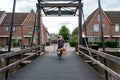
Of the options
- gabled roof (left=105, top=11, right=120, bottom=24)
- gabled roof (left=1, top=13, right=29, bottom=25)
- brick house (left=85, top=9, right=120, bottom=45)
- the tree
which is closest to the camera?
brick house (left=85, top=9, right=120, bottom=45)

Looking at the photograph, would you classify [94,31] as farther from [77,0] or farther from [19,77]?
[19,77]

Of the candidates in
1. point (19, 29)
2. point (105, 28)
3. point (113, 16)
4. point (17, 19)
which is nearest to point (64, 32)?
point (17, 19)

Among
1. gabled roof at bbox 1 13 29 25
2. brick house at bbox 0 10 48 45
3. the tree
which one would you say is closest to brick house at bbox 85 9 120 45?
brick house at bbox 0 10 48 45

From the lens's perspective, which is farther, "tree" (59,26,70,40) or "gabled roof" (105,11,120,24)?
"tree" (59,26,70,40)

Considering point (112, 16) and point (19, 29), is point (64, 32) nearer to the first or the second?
point (112, 16)

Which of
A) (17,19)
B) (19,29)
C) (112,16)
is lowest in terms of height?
(19,29)

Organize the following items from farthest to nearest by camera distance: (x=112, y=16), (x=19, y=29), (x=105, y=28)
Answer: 1. (x=112, y=16)
2. (x=19, y=29)
3. (x=105, y=28)

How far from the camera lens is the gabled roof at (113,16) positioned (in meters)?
58.2

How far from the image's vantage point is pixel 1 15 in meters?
59.8

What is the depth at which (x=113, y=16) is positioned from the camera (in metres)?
59.7

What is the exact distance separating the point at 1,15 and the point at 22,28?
5.63m

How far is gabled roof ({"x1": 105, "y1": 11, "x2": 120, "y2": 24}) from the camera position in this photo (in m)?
58.2

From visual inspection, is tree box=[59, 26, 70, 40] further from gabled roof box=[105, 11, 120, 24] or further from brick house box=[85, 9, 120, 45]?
brick house box=[85, 9, 120, 45]

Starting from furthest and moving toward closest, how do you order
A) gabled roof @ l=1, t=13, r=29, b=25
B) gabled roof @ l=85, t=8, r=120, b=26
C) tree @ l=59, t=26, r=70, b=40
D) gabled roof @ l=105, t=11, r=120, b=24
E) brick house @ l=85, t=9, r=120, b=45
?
tree @ l=59, t=26, r=70, b=40
gabled roof @ l=1, t=13, r=29, b=25
gabled roof @ l=105, t=11, r=120, b=24
gabled roof @ l=85, t=8, r=120, b=26
brick house @ l=85, t=9, r=120, b=45
